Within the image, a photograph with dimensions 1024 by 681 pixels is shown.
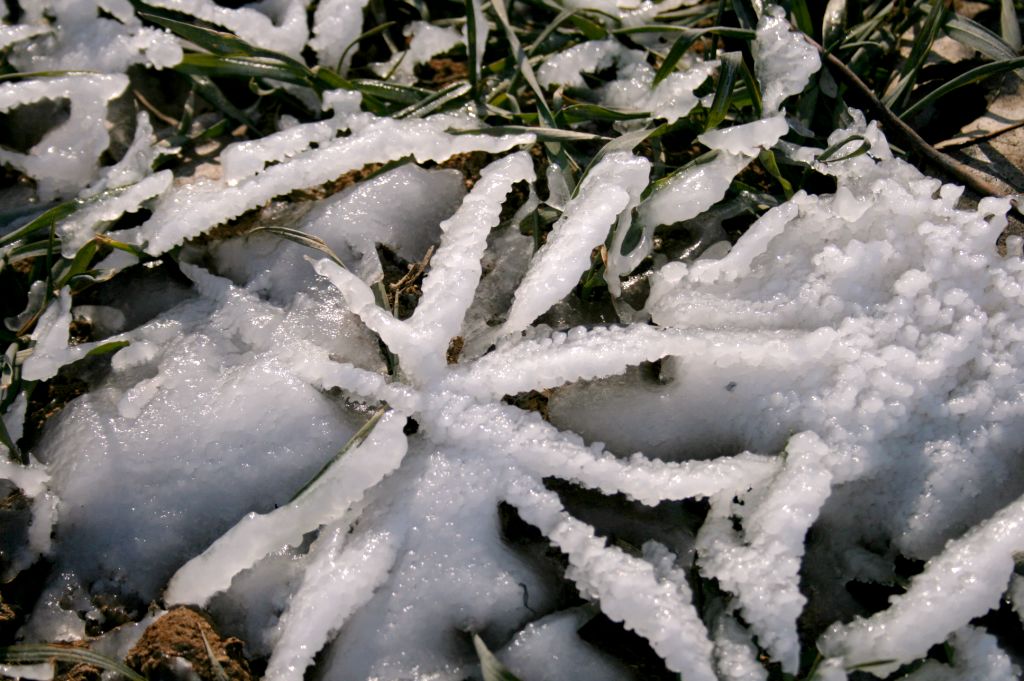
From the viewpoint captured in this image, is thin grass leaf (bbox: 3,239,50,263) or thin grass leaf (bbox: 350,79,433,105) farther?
thin grass leaf (bbox: 350,79,433,105)

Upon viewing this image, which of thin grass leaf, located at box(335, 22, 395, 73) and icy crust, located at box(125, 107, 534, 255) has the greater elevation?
thin grass leaf, located at box(335, 22, 395, 73)

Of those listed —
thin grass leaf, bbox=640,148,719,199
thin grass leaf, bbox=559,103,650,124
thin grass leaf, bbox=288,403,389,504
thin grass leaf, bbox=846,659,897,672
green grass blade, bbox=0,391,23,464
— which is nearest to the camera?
thin grass leaf, bbox=846,659,897,672

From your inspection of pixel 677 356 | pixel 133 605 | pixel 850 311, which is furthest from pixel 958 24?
pixel 133 605

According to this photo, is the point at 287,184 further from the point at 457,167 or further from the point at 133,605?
the point at 133,605

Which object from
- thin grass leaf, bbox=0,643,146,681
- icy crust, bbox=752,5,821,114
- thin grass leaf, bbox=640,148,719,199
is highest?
icy crust, bbox=752,5,821,114

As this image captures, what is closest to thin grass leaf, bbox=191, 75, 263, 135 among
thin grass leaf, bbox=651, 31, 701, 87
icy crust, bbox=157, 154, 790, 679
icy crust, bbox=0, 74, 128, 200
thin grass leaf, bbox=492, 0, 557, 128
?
icy crust, bbox=0, 74, 128, 200

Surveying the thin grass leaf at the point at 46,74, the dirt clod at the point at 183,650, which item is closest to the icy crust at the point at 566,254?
the dirt clod at the point at 183,650

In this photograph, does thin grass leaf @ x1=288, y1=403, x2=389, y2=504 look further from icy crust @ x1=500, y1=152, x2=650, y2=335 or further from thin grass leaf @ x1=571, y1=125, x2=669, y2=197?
thin grass leaf @ x1=571, y1=125, x2=669, y2=197
